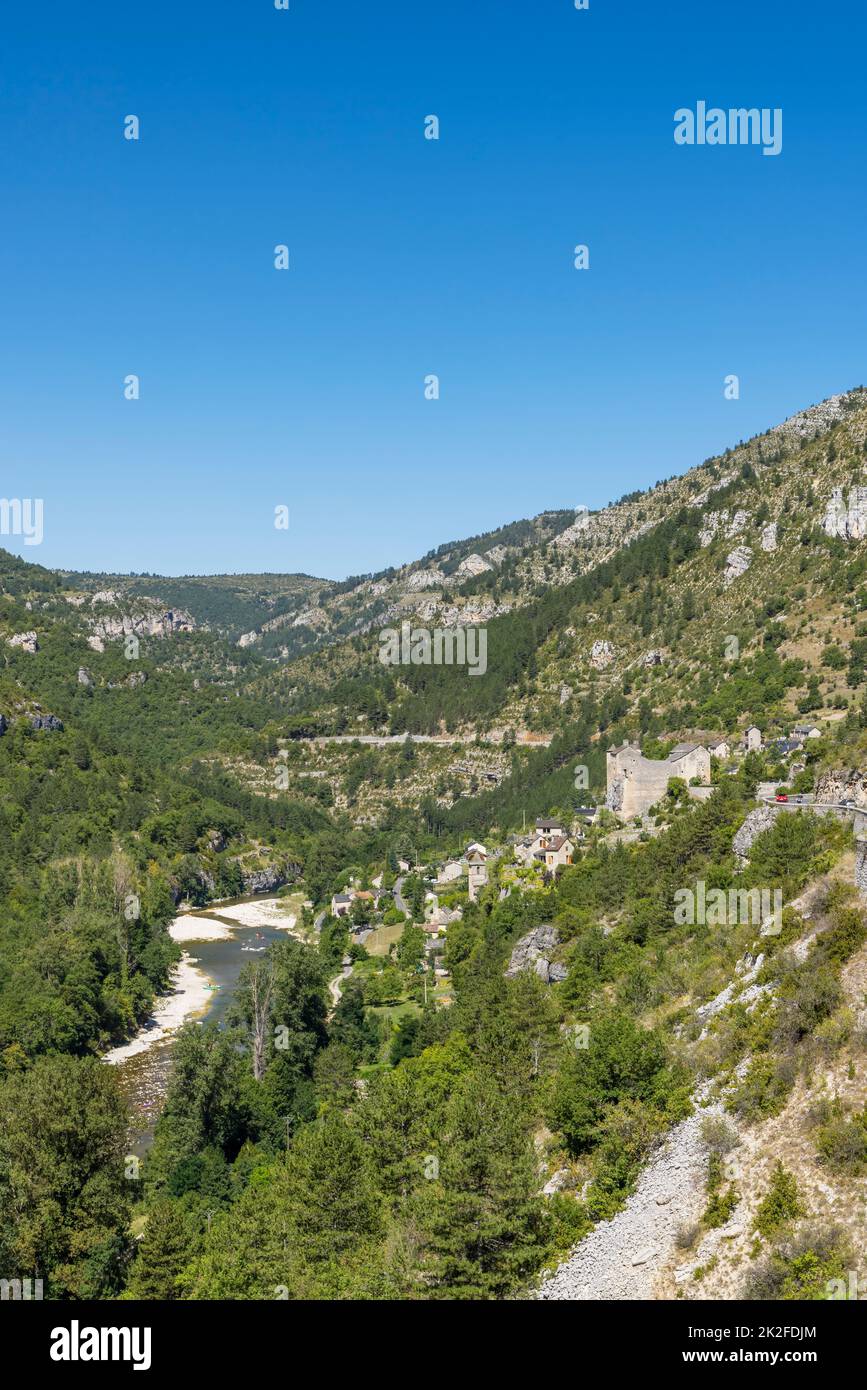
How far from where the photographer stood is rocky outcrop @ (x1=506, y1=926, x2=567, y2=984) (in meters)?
48.3

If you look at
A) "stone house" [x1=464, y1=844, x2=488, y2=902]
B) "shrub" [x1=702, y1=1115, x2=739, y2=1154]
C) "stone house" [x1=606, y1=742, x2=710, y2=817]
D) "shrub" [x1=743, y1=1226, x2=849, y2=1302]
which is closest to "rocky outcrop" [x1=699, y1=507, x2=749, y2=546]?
"stone house" [x1=606, y1=742, x2=710, y2=817]

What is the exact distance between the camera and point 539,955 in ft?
165

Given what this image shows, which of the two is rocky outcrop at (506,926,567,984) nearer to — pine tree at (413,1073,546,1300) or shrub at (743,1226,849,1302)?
pine tree at (413,1073,546,1300)

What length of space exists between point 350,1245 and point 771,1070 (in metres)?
11.8

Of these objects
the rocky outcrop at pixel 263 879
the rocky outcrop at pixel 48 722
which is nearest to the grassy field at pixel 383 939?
the rocky outcrop at pixel 263 879

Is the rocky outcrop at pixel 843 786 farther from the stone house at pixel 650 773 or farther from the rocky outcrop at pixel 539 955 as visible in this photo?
the stone house at pixel 650 773

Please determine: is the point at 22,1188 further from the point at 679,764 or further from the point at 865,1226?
the point at 679,764

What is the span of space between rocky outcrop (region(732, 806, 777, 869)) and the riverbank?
125 ft

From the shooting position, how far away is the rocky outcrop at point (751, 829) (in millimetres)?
43594

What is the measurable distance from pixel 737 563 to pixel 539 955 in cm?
8906

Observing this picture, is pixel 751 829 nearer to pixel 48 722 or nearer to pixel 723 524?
pixel 723 524

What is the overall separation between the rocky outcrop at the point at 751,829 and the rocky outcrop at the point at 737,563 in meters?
86.9
